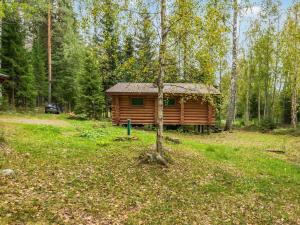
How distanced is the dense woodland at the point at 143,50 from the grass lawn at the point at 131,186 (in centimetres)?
331

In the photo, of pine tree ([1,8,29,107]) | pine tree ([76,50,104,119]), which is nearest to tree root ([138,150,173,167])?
pine tree ([76,50,104,119])

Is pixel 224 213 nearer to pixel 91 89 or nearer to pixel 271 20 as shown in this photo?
pixel 91 89

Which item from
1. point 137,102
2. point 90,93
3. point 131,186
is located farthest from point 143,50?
point 90,93

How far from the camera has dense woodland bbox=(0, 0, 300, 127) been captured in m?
9.57

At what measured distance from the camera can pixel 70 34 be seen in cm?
3359

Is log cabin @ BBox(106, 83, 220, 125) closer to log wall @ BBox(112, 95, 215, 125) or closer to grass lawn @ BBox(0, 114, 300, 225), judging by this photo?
log wall @ BBox(112, 95, 215, 125)

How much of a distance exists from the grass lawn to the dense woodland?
130 inches

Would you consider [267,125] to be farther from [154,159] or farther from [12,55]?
[12,55]

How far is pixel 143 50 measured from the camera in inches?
408

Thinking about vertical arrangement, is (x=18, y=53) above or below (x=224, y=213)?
above

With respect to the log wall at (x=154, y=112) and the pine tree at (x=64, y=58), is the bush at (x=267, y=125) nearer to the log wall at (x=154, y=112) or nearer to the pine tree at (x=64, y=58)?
the log wall at (x=154, y=112)

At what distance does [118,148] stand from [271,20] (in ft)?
87.6

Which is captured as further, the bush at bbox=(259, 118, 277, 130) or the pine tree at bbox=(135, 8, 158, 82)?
the bush at bbox=(259, 118, 277, 130)

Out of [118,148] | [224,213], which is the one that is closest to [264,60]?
[118,148]
